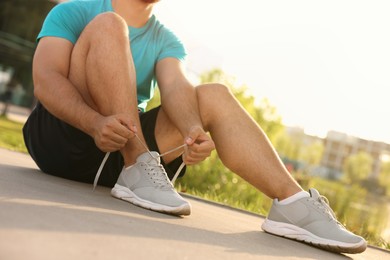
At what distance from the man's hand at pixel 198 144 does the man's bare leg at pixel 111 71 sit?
202 millimetres

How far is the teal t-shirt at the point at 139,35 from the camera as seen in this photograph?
264 centimetres

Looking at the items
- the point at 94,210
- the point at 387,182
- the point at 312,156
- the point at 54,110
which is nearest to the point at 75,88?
the point at 54,110

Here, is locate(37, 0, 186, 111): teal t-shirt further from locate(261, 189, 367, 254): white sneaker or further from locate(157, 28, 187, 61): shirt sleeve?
locate(261, 189, 367, 254): white sneaker

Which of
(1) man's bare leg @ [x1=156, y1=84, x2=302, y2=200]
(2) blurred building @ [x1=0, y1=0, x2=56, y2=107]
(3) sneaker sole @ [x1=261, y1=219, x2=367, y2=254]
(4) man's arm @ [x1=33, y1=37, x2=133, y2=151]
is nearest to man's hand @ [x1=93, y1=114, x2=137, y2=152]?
(4) man's arm @ [x1=33, y1=37, x2=133, y2=151]

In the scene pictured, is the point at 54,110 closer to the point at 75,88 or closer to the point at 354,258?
the point at 75,88

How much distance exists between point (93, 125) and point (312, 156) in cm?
7212

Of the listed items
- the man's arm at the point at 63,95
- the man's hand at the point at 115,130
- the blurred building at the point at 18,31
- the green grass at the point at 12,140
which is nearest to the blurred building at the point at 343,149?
the blurred building at the point at 18,31

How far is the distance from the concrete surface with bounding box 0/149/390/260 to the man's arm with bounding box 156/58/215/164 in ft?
0.94

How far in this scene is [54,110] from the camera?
2.45 m

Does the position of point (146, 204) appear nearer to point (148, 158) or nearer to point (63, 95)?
point (148, 158)

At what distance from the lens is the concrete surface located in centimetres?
126

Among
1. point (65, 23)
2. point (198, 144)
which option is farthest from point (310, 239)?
point (65, 23)

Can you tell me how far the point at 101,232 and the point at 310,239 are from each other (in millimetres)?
1067

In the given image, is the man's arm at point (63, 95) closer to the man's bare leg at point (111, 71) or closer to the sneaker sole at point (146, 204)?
the man's bare leg at point (111, 71)
